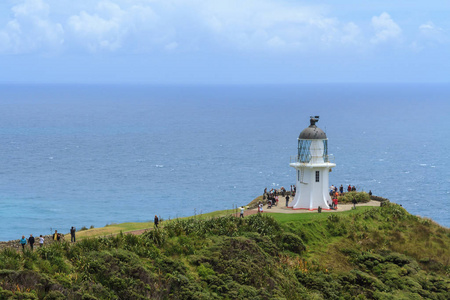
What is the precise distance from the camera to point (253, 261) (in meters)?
35.2

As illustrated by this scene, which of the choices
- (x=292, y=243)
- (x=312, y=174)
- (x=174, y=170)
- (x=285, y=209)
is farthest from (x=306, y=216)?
(x=174, y=170)

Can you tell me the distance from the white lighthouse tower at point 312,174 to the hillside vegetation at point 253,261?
3.49 metres

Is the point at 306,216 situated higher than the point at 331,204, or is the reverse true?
the point at 331,204

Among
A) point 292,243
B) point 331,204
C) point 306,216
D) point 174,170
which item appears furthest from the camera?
point 174,170

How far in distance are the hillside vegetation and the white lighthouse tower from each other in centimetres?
349

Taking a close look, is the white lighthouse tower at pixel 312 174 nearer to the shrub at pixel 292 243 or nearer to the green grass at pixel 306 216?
the green grass at pixel 306 216

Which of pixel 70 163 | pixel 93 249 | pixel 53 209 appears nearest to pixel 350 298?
pixel 93 249

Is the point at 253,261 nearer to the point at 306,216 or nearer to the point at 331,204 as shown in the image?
the point at 306,216

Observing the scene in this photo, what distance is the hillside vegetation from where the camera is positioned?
2944 centimetres

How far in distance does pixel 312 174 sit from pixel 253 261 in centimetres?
1648

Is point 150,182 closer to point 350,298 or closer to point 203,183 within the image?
point 203,183

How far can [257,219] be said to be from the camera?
41.3 m

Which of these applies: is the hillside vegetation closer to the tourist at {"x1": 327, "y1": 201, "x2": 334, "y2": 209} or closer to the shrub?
the shrub

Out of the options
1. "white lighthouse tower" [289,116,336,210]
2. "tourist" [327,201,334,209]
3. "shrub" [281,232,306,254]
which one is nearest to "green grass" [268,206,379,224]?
"tourist" [327,201,334,209]
